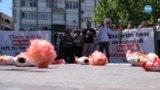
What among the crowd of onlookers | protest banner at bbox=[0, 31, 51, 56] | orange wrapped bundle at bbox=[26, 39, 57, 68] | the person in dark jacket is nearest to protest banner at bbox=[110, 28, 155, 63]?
the crowd of onlookers

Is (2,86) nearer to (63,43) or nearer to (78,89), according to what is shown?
(78,89)

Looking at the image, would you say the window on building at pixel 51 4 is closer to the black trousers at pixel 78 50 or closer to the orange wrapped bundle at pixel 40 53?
the black trousers at pixel 78 50

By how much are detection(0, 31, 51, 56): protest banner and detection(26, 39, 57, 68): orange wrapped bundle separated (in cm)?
837

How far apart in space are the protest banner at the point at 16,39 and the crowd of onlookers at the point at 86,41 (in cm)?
77

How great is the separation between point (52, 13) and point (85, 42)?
93.1 m

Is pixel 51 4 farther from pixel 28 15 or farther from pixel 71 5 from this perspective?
pixel 28 15

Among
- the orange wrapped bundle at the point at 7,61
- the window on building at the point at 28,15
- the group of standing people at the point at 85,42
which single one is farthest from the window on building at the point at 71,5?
the orange wrapped bundle at the point at 7,61

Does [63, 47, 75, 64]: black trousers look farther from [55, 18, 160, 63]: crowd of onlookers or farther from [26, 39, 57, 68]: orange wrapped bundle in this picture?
[26, 39, 57, 68]: orange wrapped bundle

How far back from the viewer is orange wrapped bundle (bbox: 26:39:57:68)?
1262cm

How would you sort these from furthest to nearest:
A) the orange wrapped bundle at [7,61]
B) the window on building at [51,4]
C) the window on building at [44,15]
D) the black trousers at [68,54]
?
the window on building at [51,4], the window on building at [44,15], the black trousers at [68,54], the orange wrapped bundle at [7,61]

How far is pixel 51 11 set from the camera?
367 feet

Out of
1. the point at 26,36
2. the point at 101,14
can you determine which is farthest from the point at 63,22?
the point at 26,36

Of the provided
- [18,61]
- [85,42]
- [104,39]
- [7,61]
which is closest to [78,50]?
[85,42]

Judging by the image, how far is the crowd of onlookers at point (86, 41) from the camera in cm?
1834
